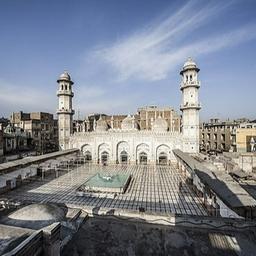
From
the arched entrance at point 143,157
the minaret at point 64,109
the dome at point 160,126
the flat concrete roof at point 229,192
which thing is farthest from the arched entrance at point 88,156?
the flat concrete roof at point 229,192

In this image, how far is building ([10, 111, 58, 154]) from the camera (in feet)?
132

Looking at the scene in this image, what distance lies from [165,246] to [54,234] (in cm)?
306

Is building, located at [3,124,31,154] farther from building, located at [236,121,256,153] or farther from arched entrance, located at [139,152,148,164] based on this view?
building, located at [236,121,256,153]

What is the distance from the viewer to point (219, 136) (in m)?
42.2

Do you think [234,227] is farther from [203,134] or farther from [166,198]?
[203,134]

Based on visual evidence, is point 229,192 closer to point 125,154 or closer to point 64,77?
point 125,154

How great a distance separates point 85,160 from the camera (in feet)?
99.2

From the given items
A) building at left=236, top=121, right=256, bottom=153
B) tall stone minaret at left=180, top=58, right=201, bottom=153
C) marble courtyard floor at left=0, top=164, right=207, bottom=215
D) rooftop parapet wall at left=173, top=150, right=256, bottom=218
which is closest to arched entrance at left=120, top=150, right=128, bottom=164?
tall stone minaret at left=180, top=58, right=201, bottom=153

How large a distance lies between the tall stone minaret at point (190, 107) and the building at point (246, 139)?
446 inches

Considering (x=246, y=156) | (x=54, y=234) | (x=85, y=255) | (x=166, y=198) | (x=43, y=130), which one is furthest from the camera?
(x=43, y=130)

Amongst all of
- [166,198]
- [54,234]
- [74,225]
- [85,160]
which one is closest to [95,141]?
[85,160]

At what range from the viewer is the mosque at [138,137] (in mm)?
27359

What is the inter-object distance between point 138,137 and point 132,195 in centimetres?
1416

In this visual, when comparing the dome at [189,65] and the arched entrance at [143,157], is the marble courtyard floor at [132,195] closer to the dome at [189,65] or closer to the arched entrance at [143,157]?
the arched entrance at [143,157]
